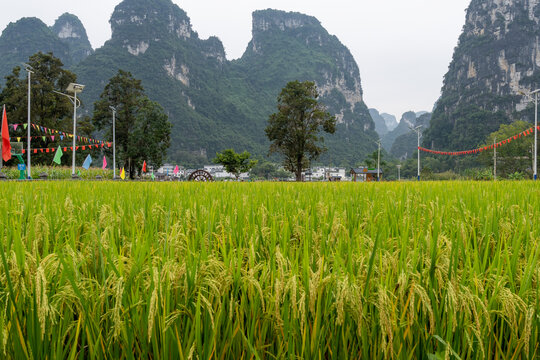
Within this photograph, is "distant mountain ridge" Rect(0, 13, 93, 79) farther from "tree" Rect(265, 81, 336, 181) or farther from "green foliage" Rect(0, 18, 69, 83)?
"tree" Rect(265, 81, 336, 181)

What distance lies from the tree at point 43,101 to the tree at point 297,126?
2572 centimetres

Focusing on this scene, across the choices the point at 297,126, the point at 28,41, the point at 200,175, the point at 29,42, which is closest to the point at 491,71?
the point at 297,126

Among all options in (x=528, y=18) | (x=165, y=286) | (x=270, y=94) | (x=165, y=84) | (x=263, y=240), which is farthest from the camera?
(x=270, y=94)

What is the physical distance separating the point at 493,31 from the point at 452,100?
33.7 m

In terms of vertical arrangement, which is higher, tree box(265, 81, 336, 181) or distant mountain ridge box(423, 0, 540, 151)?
distant mountain ridge box(423, 0, 540, 151)

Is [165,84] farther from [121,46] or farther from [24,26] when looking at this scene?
[24,26]

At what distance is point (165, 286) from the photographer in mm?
860

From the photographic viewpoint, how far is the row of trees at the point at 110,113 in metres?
39.2

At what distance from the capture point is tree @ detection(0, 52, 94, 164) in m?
38.2

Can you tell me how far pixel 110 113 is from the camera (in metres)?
39.5

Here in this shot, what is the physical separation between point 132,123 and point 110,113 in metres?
2.80

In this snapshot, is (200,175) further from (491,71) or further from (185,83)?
(185,83)

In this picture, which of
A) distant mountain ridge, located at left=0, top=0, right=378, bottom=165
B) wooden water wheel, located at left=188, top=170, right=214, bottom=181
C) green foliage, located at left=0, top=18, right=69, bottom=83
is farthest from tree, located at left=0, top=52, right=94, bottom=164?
green foliage, located at left=0, top=18, right=69, bottom=83

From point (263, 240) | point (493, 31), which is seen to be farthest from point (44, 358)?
point (493, 31)
